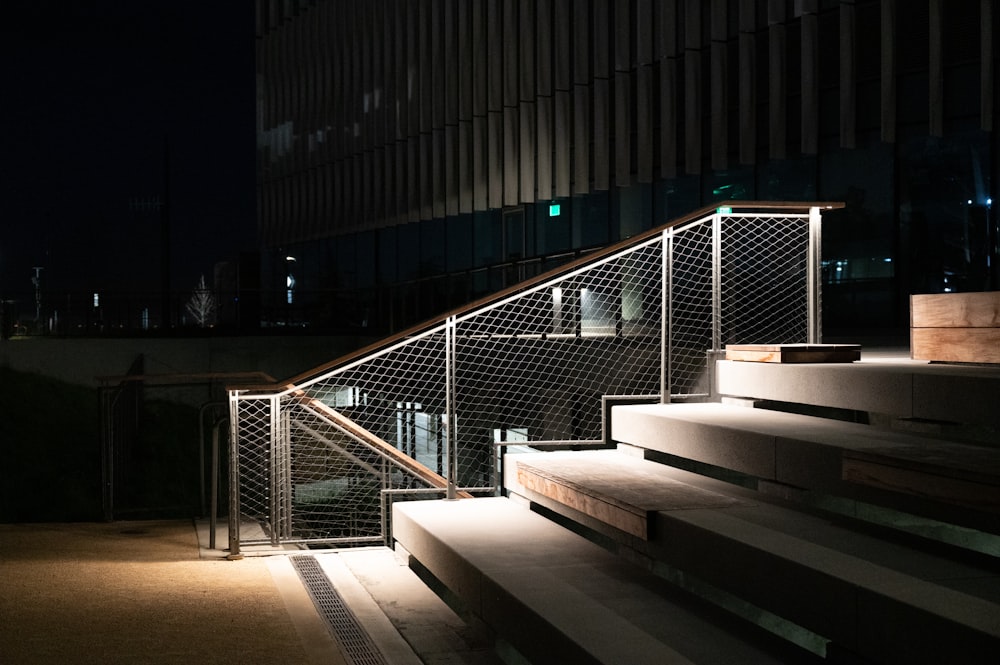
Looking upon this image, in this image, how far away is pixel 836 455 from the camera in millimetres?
4312

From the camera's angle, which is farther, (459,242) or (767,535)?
(459,242)

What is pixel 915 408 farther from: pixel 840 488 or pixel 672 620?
pixel 672 620

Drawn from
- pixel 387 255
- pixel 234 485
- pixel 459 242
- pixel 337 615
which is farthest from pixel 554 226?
pixel 337 615

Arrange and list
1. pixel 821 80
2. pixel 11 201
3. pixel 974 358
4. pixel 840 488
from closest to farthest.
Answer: pixel 840 488 < pixel 974 358 < pixel 821 80 < pixel 11 201

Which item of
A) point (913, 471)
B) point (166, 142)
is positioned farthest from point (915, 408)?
point (166, 142)

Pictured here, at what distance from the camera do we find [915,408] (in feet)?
15.7

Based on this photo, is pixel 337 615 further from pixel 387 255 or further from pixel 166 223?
pixel 166 223

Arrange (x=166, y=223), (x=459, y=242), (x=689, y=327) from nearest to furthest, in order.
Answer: (x=689, y=327) < (x=459, y=242) < (x=166, y=223)

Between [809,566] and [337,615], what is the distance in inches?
119

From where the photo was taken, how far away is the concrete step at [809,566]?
2.99m

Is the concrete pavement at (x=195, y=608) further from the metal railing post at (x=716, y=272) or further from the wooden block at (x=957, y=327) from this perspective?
the wooden block at (x=957, y=327)

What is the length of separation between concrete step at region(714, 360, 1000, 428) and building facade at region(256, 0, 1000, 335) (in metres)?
7.03

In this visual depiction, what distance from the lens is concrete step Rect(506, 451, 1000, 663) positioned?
2.99m

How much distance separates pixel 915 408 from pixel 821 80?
37.6ft
